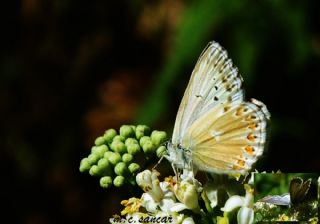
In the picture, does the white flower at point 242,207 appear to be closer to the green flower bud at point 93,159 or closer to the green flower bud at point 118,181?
the green flower bud at point 118,181

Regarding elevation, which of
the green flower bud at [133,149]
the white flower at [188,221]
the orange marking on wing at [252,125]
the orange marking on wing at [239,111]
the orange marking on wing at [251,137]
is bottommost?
the white flower at [188,221]

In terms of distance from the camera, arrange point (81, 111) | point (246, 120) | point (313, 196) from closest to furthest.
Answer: point (313, 196) → point (246, 120) → point (81, 111)

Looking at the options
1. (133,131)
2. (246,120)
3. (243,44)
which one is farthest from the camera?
(243,44)

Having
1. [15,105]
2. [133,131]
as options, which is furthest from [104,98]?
[133,131]

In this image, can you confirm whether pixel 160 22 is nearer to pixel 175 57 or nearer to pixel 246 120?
pixel 175 57

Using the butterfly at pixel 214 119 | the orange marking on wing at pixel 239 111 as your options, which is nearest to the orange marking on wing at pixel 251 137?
the butterfly at pixel 214 119

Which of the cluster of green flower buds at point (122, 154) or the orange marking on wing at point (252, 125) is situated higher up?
the cluster of green flower buds at point (122, 154)

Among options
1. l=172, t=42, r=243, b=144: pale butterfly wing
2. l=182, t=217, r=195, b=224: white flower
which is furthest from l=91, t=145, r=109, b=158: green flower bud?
l=182, t=217, r=195, b=224: white flower
